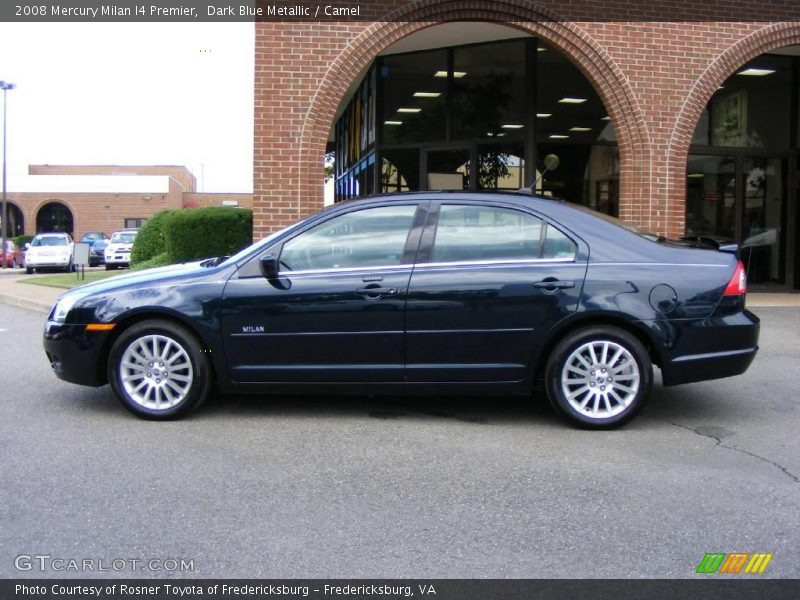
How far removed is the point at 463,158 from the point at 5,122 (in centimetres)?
3382

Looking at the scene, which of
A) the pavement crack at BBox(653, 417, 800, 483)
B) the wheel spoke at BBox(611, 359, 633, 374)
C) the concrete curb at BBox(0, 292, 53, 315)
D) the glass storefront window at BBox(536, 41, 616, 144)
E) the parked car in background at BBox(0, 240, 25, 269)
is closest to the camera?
the pavement crack at BBox(653, 417, 800, 483)

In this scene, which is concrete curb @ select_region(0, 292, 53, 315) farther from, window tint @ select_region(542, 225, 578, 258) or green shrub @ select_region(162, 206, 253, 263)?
window tint @ select_region(542, 225, 578, 258)

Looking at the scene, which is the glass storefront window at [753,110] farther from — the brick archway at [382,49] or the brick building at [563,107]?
the brick archway at [382,49]

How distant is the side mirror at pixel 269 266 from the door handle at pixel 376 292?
61cm

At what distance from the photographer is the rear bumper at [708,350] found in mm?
5617

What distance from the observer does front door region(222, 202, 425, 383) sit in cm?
564

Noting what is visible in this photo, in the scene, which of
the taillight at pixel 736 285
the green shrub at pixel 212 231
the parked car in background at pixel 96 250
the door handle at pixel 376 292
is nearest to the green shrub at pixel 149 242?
the green shrub at pixel 212 231

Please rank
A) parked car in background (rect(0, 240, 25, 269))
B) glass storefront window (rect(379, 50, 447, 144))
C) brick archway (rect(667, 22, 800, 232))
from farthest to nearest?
1. parked car in background (rect(0, 240, 25, 269))
2. glass storefront window (rect(379, 50, 447, 144))
3. brick archway (rect(667, 22, 800, 232))

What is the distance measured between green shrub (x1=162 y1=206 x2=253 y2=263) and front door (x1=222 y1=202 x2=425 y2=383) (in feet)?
27.2

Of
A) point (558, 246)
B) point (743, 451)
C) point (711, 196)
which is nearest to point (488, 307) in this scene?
point (558, 246)

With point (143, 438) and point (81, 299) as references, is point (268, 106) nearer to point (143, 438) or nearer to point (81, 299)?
point (81, 299)

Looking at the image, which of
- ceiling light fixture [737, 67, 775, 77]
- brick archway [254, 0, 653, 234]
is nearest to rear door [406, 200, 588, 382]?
brick archway [254, 0, 653, 234]

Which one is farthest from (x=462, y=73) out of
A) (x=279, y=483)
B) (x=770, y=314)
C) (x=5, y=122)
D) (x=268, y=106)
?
(x=5, y=122)

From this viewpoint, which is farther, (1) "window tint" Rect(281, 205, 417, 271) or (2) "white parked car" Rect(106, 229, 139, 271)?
(2) "white parked car" Rect(106, 229, 139, 271)
